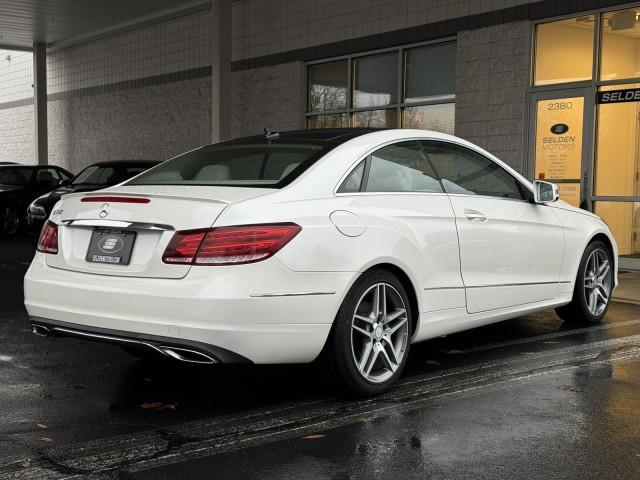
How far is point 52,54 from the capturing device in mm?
26438

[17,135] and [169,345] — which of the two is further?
[17,135]

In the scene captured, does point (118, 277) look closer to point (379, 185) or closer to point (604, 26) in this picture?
point (379, 185)

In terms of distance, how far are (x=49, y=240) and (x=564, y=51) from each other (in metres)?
9.29

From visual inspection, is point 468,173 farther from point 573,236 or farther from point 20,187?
point 20,187

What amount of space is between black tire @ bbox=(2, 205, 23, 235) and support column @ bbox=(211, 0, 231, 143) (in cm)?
432

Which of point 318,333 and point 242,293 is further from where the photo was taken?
point 318,333

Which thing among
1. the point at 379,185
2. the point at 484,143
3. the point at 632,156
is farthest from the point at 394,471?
the point at 484,143

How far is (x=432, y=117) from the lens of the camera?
46.9 ft

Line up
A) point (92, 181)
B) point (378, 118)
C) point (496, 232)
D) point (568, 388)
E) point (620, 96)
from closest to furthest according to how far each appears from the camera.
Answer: point (568, 388), point (496, 232), point (620, 96), point (92, 181), point (378, 118)

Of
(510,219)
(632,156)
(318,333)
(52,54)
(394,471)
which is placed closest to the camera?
(394,471)

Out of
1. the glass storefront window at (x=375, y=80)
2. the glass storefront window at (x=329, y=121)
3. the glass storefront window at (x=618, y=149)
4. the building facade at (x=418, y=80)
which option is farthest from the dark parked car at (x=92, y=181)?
the glass storefront window at (x=618, y=149)

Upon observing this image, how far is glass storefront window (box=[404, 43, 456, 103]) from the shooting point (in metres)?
13.9

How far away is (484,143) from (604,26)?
2.55 meters

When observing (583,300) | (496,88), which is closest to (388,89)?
(496,88)
